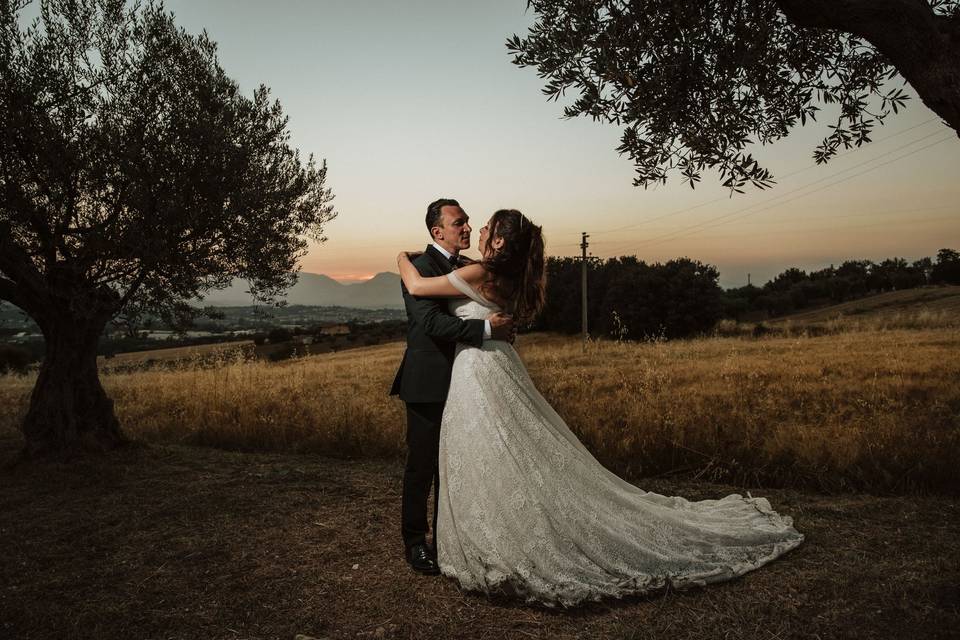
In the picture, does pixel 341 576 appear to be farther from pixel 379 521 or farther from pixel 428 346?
pixel 428 346

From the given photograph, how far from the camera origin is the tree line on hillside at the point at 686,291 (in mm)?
62750

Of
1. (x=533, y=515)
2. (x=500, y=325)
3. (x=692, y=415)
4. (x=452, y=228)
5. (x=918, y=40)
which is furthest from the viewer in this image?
(x=692, y=415)

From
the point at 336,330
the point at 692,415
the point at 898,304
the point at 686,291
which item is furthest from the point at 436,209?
the point at 898,304

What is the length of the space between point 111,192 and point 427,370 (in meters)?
5.43

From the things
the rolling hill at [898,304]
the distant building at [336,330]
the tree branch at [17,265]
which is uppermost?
the tree branch at [17,265]

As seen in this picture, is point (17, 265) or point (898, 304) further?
point (898, 304)

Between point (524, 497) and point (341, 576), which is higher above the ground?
point (524, 497)

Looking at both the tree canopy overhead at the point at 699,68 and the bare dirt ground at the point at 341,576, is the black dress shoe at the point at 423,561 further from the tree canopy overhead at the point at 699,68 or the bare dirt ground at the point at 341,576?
the tree canopy overhead at the point at 699,68

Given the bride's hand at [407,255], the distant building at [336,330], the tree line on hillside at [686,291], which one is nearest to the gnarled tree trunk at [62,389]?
the bride's hand at [407,255]

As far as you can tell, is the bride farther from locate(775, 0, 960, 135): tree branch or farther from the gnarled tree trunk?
the gnarled tree trunk

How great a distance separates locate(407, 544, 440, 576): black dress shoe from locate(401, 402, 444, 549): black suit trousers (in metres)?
0.06

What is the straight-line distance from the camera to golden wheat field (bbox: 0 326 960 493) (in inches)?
294

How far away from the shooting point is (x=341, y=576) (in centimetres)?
509

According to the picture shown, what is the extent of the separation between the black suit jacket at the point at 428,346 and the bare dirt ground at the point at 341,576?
1.57 metres
